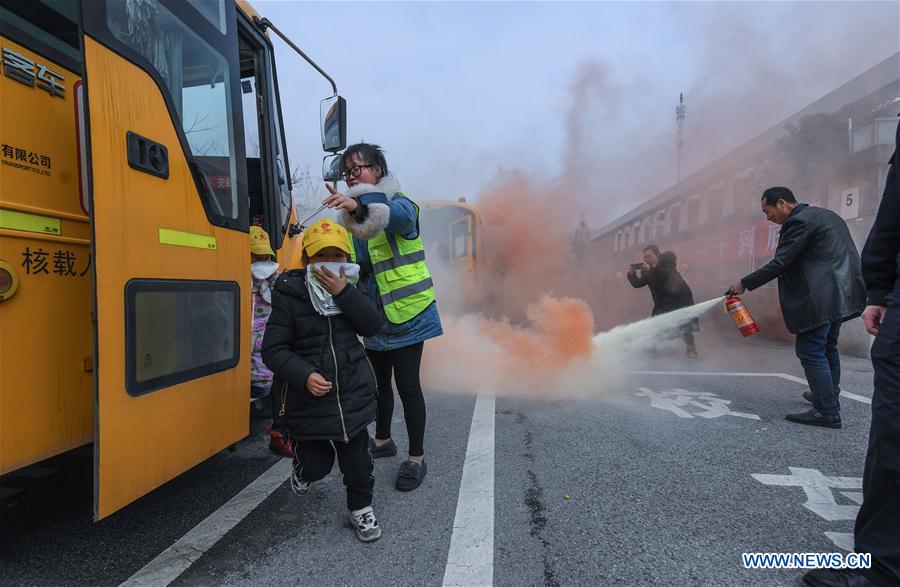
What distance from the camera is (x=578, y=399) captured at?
180 inches

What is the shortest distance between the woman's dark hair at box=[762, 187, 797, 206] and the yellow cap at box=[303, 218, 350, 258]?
3744 mm

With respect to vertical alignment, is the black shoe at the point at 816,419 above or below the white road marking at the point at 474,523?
above

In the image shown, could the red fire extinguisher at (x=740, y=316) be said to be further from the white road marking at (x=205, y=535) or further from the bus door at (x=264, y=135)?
the white road marking at (x=205, y=535)

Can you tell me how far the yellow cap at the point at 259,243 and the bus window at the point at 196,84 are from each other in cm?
55

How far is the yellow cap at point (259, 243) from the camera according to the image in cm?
304

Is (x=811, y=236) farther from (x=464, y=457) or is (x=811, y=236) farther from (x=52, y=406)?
(x=52, y=406)

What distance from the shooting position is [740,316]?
4.20 metres

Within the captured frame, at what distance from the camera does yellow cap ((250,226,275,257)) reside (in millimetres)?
3035

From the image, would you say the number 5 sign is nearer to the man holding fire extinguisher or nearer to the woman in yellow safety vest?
the man holding fire extinguisher

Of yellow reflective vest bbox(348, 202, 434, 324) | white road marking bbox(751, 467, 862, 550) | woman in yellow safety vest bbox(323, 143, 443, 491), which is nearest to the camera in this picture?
white road marking bbox(751, 467, 862, 550)

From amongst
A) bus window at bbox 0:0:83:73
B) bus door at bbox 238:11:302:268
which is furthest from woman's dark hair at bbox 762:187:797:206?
bus window at bbox 0:0:83:73

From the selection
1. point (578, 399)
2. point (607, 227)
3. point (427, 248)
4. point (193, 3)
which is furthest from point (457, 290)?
point (607, 227)

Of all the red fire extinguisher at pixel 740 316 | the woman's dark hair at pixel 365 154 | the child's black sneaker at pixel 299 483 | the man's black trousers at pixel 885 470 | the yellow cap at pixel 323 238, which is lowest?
the child's black sneaker at pixel 299 483

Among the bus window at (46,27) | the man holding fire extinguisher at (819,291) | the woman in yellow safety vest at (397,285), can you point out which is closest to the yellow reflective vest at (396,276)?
the woman in yellow safety vest at (397,285)
